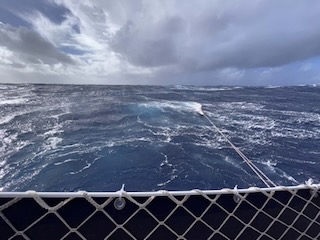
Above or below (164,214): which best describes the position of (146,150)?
A: below

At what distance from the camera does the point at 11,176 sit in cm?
963

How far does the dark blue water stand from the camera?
9773 millimetres

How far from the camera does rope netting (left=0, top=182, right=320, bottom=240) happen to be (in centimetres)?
217

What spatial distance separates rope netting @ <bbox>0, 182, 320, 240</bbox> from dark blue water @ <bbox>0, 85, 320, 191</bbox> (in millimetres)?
6749

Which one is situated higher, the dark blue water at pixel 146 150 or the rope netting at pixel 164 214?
the rope netting at pixel 164 214

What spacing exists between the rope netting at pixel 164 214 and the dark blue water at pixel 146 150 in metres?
6.75

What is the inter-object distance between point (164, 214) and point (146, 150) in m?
10.3

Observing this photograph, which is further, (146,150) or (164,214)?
(146,150)

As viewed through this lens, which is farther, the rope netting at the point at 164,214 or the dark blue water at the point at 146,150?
the dark blue water at the point at 146,150

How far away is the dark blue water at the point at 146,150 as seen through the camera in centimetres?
977

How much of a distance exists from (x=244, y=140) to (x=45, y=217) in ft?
46.3

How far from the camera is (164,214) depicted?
8.20 feet

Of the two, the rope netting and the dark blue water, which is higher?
the rope netting

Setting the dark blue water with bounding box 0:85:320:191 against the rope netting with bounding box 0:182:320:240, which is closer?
the rope netting with bounding box 0:182:320:240
